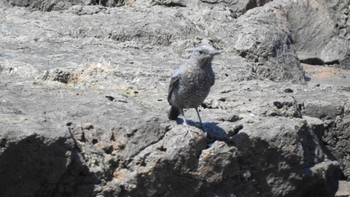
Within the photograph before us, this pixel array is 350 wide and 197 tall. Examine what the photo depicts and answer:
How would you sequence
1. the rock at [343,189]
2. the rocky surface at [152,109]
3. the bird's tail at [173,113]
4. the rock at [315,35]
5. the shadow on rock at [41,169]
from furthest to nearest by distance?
the rock at [315,35], the rock at [343,189], the bird's tail at [173,113], the rocky surface at [152,109], the shadow on rock at [41,169]

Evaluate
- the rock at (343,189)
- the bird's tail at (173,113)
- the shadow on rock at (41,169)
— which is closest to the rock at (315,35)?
the rock at (343,189)

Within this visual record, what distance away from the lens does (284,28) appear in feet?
37.0

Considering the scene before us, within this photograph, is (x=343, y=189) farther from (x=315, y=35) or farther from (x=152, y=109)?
(x=315, y=35)

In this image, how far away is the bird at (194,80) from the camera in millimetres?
6730

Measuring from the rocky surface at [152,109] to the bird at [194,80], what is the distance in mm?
224

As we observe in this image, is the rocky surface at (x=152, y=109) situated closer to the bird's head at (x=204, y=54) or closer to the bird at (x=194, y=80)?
the bird at (x=194, y=80)

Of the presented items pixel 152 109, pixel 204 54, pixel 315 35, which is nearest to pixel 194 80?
pixel 204 54

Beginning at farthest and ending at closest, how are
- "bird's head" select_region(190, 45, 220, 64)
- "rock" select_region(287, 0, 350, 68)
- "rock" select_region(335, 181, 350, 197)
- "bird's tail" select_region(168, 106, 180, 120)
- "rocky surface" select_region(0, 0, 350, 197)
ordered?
1. "rock" select_region(287, 0, 350, 68)
2. "rock" select_region(335, 181, 350, 197)
3. "bird's tail" select_region(168, 106, 180, 120)
4. "bird's head" select_region(190, 45, 220, 64)
5. "rocky surface" select_region(0, 0, 350, 197)

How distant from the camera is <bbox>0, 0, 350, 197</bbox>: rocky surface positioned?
6.45 meters

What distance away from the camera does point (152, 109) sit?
289 inches

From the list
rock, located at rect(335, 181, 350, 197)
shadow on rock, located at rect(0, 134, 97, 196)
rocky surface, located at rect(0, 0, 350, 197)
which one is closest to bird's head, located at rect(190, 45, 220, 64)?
rocky surface, located at rect(0, 0, 350, 197)

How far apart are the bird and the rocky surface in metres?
0.22

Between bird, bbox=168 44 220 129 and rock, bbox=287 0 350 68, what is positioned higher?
bird, bbox=168 44 220 129

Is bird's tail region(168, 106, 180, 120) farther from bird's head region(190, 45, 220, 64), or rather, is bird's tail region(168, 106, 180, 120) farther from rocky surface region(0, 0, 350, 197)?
bird's head region(190, 45, 220, 64)
